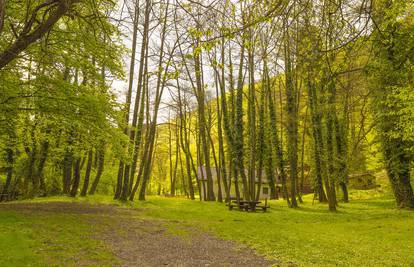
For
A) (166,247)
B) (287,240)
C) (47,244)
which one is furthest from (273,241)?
(47,244)

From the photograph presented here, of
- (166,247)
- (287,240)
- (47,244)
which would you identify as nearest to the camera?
(47,244)

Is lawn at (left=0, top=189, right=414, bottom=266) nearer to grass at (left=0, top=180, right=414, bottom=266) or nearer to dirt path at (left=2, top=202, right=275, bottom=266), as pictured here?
grass at (left=0, top=180, right=414, bottom=266)

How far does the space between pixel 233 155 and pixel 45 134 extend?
12.8m

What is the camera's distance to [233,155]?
72.9 ft

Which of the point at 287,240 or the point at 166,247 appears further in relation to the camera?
the point at 287,240

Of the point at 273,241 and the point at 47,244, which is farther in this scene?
the point at 273,241

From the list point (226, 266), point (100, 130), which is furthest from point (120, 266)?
point (100, 130)

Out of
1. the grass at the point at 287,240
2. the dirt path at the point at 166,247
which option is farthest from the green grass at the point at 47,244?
the dirt path at the point at 166,247

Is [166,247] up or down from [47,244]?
down

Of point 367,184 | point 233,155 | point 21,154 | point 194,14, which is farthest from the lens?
point 367,184

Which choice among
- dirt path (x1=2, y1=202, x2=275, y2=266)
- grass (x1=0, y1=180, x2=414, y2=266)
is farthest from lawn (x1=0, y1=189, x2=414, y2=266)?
dirt path (x1=2, y1=202, x2=275, y2=266)

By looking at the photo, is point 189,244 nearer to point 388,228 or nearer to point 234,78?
point 388,228

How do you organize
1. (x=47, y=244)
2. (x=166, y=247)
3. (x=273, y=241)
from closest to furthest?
1. (x=47, y=244)
2. (x=166, y=247)
3. (x=273, y=241)

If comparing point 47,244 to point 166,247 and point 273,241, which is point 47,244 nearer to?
point 166,247
